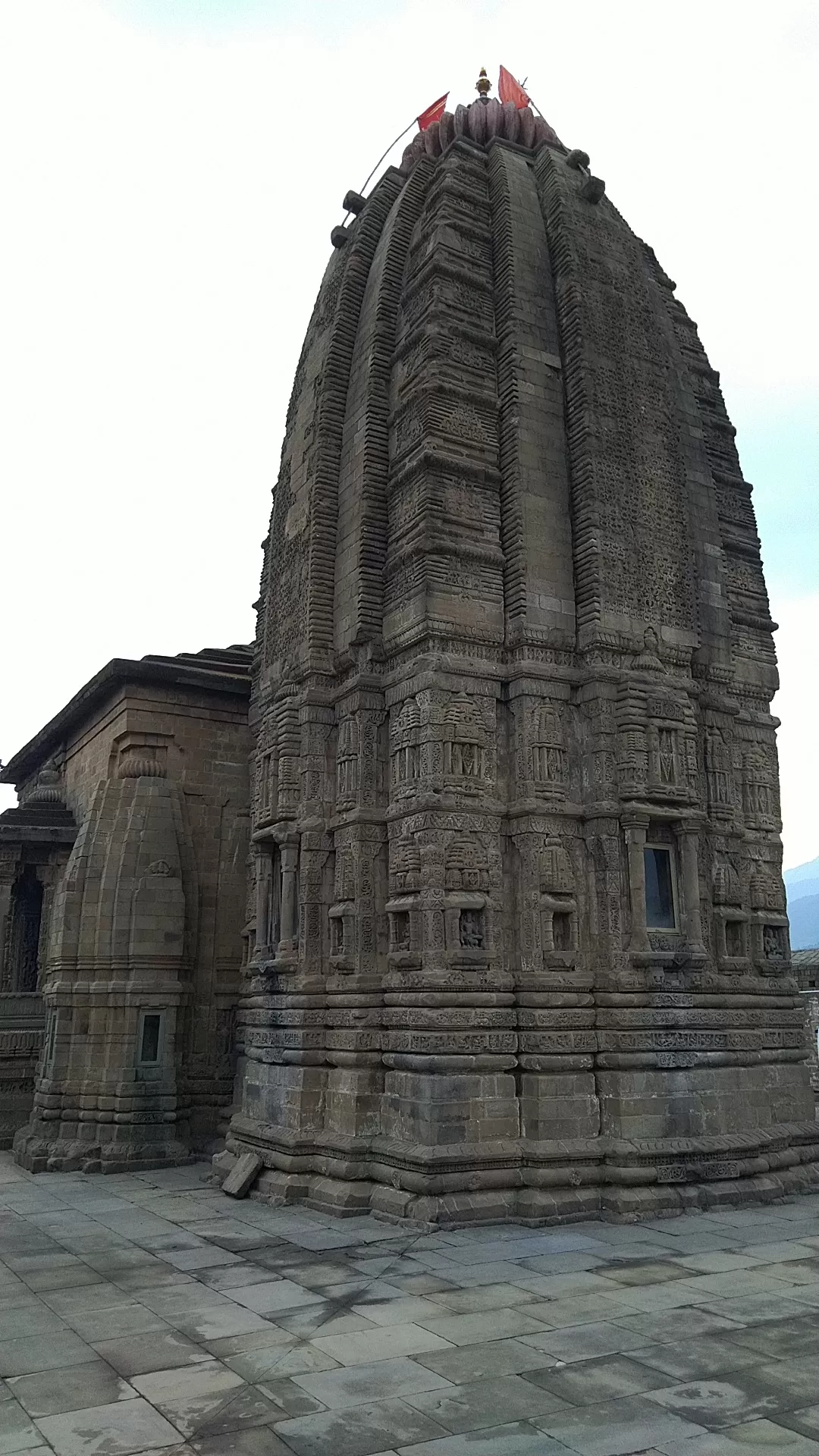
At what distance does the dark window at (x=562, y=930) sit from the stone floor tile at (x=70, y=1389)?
779 centimetres

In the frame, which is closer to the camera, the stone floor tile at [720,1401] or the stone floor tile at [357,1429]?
the stone floor tile at [357,1429]

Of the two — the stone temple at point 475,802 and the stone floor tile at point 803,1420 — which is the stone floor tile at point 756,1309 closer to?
the stone floor tile at point 803,1420

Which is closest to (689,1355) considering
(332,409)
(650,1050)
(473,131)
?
(650,1050)

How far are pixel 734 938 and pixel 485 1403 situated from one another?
31.9 ft

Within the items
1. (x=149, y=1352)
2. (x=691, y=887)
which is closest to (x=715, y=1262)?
(x=691, y=887)

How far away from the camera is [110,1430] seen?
6.25 m

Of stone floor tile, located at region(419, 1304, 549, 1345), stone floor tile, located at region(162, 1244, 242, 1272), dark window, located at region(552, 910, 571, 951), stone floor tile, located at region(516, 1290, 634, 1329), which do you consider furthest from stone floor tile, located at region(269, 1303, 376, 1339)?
dark window, located at region(552, 910, 571, 951)

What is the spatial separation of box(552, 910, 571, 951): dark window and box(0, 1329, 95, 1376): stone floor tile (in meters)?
7.48

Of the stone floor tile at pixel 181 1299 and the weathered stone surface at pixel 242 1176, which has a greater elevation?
the weathered stone surface at pixel 242 1176

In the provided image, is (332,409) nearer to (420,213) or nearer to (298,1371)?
(420,213)

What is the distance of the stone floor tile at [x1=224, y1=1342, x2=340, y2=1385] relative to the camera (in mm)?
7184

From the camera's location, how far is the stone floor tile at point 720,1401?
6.38 metres

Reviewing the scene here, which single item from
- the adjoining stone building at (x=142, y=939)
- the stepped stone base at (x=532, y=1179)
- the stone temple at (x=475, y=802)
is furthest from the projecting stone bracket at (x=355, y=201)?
the stepped stone base at (x=532, y=1179)

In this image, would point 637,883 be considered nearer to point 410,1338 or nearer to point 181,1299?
point 410,1338
